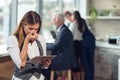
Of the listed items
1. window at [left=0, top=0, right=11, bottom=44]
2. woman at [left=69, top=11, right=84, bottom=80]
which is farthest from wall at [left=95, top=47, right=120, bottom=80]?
window at [left=0, top=0, right=11, bottom=44]

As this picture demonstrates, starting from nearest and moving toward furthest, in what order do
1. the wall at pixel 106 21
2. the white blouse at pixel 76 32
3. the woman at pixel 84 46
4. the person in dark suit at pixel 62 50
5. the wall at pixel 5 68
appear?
the wall at pixel 5 68 → the person in dark suit at pixel 62 50 → the woman at pixel 84 46 → the white blouse at pixel 76 32 → the wall at pixel 106 21

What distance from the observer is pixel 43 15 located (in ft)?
15.5

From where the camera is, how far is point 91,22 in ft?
18.4

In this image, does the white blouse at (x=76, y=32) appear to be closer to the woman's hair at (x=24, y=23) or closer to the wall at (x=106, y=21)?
the wall at (x=106, y=21)

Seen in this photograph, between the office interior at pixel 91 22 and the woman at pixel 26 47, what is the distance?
856 mm

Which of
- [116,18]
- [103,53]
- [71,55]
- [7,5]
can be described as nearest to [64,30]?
[71,55]

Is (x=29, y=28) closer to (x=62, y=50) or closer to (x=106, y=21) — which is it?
(x=62, y=50)

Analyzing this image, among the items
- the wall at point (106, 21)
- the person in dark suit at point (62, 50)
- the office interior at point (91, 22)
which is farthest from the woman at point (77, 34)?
the wall at point (106, 21)

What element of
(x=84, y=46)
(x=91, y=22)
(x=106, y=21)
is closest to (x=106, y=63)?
(x=84, y=46)

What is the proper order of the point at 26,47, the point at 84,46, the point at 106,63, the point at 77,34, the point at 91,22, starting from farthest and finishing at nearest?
the point at 91,22, the point at 106,63, the point at 77,34, the point at 84,46, the point at 26,47

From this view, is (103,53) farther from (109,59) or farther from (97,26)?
(97,26)

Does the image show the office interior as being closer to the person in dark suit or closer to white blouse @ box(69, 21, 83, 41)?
white blouse @ box(69, 21, 83, 41)

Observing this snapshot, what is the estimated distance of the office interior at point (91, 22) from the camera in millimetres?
3775

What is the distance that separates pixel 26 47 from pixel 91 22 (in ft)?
11.7
